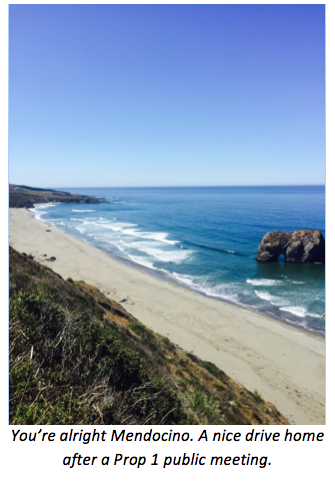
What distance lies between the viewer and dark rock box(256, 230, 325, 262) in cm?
3200

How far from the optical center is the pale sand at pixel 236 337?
1156 centimetres

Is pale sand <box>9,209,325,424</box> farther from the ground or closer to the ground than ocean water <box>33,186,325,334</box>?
closer to the ground

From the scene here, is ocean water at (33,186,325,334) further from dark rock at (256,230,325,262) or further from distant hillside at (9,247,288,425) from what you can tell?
distant hillside at (9,247,288,425)

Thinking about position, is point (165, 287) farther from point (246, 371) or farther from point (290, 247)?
point (290, 247)

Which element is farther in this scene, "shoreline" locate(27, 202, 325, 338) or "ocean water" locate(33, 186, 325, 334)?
"ocean water" locate(33, 186, 325, 334)

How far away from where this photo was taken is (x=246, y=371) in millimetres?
12742

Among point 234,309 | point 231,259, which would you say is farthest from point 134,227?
point 234,309

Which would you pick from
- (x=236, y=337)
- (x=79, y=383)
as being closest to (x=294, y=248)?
(x=236, y=337)

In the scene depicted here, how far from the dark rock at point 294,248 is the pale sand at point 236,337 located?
1419cm

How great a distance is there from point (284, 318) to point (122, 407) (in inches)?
674

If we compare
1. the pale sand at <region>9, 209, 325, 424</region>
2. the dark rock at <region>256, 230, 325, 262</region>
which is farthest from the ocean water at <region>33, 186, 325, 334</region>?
the pale sand at <region>9, 209, 325, 424</region>

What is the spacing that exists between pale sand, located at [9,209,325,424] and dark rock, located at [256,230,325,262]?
14.2 meters

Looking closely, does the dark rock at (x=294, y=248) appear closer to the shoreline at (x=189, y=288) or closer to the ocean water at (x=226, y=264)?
the ocean water at (x=226, y=264)
